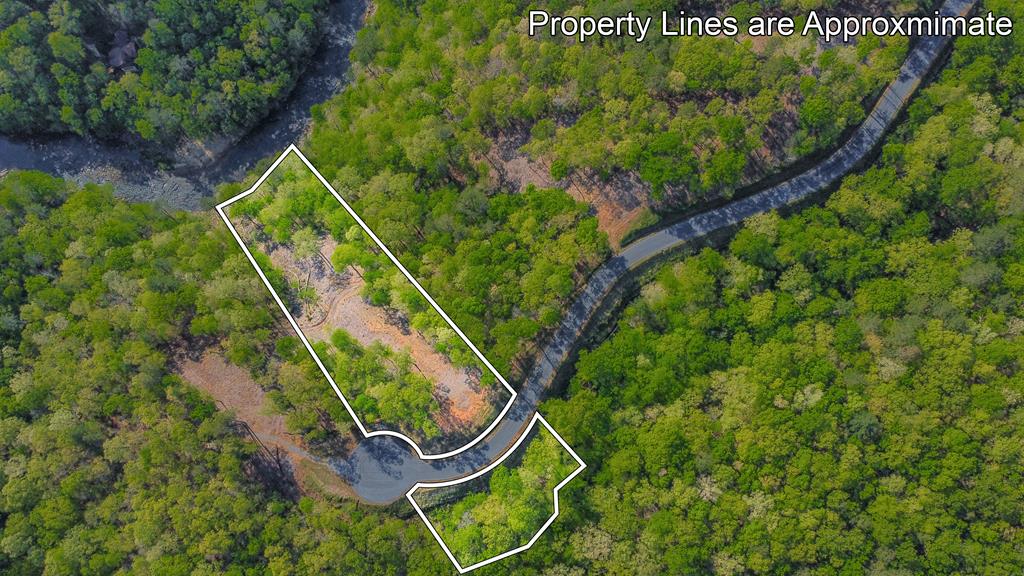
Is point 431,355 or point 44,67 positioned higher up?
point 44,67

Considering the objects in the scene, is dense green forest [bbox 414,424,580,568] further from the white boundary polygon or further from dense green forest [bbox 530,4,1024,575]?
dense green forest [bbox 530,4,1024,575]

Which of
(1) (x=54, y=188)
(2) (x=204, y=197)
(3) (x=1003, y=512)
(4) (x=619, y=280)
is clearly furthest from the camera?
(2) (x=204, y=197)

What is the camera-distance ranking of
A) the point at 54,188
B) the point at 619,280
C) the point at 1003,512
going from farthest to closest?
the point at 54,188 → the point at 619,280 → the point at 1003,512

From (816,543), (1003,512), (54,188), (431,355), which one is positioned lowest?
(816,543)

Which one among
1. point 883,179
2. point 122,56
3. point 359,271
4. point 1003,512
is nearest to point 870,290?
point 883,179

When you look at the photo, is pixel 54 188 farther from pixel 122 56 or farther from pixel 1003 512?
pixel 1003 512

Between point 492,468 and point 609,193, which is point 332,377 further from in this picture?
point 609,193

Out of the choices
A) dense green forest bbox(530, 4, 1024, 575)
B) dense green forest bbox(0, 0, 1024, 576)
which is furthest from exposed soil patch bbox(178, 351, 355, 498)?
dense green forest bbox(530, 4, 1024, 575)
